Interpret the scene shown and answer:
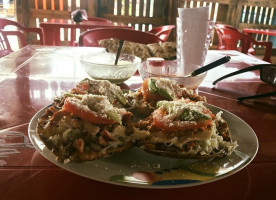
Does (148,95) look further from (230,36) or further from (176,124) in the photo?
(230,36)

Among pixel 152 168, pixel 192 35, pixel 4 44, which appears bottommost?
pixel 4 44

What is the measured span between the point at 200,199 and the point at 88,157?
0.89 feet

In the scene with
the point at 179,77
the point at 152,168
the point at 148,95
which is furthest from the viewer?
the point at 179,77

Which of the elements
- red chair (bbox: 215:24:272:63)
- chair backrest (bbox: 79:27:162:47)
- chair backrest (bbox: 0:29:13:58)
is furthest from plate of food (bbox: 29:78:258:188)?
red chair (bbox: 215:24:272:63)

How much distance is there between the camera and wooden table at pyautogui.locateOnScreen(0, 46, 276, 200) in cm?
59

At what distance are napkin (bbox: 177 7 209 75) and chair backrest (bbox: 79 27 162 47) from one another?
1172mm

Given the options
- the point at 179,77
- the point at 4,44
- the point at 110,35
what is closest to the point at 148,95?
Answer: the point at 179,77

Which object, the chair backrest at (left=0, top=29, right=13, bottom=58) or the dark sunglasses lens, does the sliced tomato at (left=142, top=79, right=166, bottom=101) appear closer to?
the dark sunglasses lens

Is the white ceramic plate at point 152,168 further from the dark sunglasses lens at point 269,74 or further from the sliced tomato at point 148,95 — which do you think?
the dark sunglasses lens at point 269,74

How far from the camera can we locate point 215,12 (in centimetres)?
658

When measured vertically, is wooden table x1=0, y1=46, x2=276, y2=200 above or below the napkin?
below

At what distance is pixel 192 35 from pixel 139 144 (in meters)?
0.99

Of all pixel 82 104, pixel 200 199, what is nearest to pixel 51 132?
pixel 82 104

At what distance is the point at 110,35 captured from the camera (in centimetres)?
264
